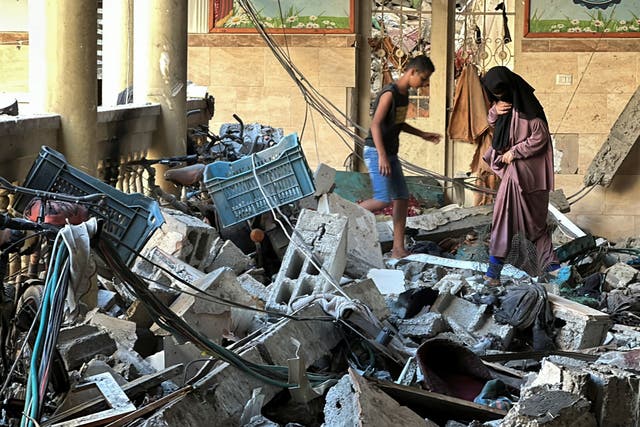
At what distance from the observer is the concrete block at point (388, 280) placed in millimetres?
9406

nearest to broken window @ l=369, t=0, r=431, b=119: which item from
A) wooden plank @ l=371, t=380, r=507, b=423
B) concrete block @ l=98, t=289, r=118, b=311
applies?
concrete block @ l=98, t=289, r=118, b=311

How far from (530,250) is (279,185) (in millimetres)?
2557

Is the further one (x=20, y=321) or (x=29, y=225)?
(x=20, y=321)

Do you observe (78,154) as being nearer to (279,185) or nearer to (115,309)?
(115,309)

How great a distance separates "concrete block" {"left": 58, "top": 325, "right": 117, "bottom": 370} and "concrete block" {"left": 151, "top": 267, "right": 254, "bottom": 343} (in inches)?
26.6

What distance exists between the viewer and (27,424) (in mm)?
4090

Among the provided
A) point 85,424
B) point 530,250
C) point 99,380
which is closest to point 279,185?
point 530,250

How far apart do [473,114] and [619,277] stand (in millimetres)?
6123

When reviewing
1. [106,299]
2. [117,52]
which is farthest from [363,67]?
[106,299]

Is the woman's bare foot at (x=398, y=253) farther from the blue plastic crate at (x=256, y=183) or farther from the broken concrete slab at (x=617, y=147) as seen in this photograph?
the broken concrete slab at (x=617, y=147)

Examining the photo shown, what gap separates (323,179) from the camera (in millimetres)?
10133

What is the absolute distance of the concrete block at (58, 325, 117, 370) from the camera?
19.3ft

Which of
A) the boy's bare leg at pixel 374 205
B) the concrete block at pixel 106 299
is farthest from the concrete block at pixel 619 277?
the concrete block at pixel 106 299

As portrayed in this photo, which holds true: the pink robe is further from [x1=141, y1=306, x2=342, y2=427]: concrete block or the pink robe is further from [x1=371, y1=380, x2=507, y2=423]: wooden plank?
[x1=371, y1=380, x2=507, y2=423]: wooden plank
